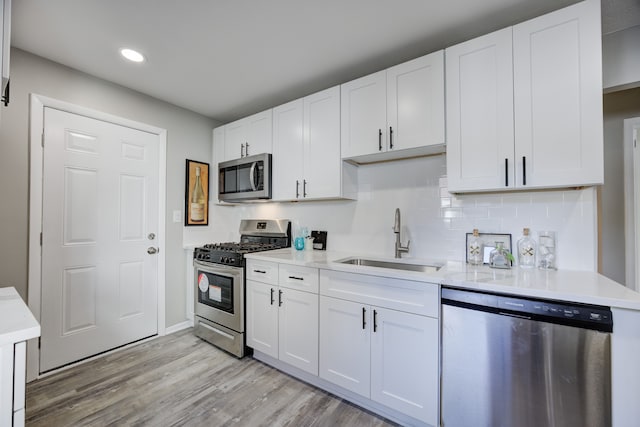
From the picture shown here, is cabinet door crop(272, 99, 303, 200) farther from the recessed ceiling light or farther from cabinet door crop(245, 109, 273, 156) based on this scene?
the recessed ceiling light

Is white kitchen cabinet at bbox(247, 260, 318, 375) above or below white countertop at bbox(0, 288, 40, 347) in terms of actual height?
below

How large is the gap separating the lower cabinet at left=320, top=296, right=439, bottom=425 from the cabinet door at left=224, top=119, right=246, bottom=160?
1.92m

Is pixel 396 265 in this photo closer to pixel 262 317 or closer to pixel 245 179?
pixel 262 317

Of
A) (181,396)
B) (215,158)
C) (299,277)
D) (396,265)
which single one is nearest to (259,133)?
(215,158)

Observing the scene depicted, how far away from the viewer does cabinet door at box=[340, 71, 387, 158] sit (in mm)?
2029

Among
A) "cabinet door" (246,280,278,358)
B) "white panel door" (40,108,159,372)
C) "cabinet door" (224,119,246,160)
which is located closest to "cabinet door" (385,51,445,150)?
"cabinet door" (246,280,278,358)

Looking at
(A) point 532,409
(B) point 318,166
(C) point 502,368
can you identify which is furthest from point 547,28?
(A) point 532,409

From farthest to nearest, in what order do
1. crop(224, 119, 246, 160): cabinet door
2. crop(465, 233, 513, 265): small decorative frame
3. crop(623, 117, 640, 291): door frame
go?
1. crop(224, 119, 246, 160): cabinet door
2. crop(623, 117, 640, 291): door frame
3. crop(465, 233, 513, 265): small decorative frame

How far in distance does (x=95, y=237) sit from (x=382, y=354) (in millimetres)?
2530

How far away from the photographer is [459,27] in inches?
69.6

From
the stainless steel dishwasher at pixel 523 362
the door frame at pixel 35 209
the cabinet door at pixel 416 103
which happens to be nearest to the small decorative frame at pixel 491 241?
the stainless steel dishwasher at pixel 523 362

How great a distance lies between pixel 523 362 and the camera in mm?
1274

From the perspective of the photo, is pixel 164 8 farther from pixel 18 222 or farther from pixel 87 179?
pixel 18 222

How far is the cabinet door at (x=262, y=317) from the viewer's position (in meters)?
2.20
